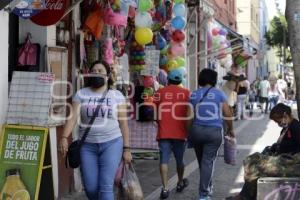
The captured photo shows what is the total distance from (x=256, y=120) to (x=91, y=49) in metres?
13.5

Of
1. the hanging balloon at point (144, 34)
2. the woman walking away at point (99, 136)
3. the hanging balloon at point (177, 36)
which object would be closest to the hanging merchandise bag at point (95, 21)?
the hanging balloon at point (144, 34)

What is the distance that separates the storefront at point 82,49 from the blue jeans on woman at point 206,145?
1.81 metres

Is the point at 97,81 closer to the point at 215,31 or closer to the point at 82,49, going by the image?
the point at 82,49

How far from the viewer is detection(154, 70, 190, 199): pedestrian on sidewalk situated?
324 inches

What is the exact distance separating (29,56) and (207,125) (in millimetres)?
2416

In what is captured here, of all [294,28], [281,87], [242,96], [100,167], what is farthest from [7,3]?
[281,87]

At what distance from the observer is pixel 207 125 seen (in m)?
7.64

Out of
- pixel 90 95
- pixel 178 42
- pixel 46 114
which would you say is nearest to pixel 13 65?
pixel 46 114

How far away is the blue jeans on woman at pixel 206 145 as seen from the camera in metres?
7.59

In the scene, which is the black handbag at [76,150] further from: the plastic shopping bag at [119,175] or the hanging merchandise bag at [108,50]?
the hanging merchandise bag at [108,50]

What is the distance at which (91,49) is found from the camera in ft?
31.4

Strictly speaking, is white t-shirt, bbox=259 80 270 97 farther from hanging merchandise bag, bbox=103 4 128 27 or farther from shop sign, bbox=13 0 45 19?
shop sign, bbox=13 0 45 19

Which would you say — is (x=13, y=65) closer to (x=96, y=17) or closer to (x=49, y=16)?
(x=49, y=16)

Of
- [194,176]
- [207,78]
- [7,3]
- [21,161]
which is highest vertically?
[7,3]
